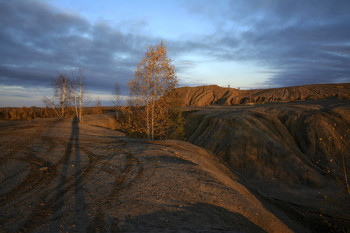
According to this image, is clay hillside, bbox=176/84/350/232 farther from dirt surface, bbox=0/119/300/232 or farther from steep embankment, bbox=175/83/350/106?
steep embankment, bbox=175/83/350/106

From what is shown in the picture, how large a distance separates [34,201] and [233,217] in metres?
4.17

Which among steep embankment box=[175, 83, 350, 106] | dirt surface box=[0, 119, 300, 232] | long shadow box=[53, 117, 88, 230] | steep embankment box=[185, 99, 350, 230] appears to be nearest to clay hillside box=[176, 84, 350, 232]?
steep embankment box=[185, 99, 350, 230]

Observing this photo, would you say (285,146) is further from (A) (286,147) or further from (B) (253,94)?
(B) (253,94)

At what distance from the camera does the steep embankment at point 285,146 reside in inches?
480

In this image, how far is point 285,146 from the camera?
50.5 ft

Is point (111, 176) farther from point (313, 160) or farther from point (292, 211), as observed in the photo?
point (313, 160)

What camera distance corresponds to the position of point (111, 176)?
563cm

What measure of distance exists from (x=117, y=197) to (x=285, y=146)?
14.8 m

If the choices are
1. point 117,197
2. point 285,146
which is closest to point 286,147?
point 285,146

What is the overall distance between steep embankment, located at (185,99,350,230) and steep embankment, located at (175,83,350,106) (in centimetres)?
1738

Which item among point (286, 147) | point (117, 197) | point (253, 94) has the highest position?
point (253, 94)

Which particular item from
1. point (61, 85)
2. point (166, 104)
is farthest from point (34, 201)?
point (61, 85)

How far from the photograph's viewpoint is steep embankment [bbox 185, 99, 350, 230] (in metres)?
12.2

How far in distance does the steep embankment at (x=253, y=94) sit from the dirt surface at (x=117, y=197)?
2867 cm
